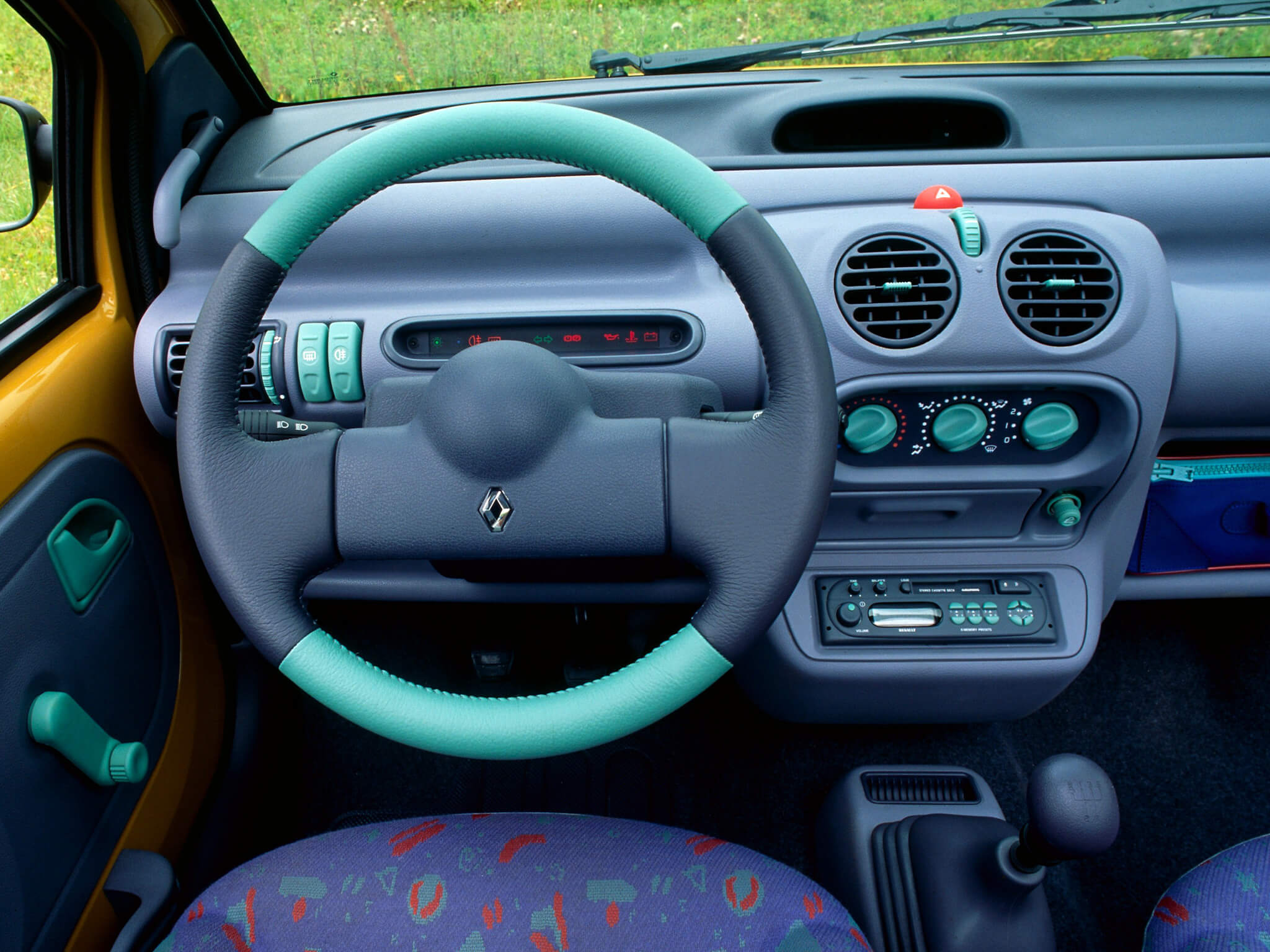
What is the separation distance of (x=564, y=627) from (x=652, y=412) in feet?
2.81

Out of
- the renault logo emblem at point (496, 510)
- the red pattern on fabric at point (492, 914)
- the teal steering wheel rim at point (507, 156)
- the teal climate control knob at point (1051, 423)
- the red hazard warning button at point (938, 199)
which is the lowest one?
the red pattern on fabric at point (492, 914)

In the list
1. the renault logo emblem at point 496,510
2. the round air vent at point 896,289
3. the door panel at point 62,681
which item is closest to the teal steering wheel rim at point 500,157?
the renault logo emblem at point 496,510

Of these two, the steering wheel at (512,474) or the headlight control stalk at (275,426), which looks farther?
the headlight control stalk at (275,426)

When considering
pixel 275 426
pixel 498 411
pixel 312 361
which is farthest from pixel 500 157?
pixel 312 361

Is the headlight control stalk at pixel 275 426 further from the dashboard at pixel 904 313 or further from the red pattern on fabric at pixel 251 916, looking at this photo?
the red pattern on fabric at pixel 251 916

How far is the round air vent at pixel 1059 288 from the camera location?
1.03 m

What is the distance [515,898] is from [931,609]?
2.35ft

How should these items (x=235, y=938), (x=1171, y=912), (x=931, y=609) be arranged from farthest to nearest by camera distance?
(x=931, y=609)
(x=1171, y=912)
(x=235, y=938)

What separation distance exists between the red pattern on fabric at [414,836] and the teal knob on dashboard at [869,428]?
0.72 meters

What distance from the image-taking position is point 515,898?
0.85 meters

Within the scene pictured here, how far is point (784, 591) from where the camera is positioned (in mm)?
731

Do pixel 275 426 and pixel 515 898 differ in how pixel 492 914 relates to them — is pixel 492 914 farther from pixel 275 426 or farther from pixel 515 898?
pixel 275 426

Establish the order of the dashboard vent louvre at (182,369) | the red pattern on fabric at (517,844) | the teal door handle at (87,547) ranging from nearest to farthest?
1. the red pattern on fabric at (517,844)
2. the teal door handle at (87,547)
3. the dashboard vent louvre at (182,369)

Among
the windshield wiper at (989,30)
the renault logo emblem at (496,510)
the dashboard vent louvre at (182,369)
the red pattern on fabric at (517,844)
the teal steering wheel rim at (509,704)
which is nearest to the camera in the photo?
the teal steering wheel rim at (509,704)
